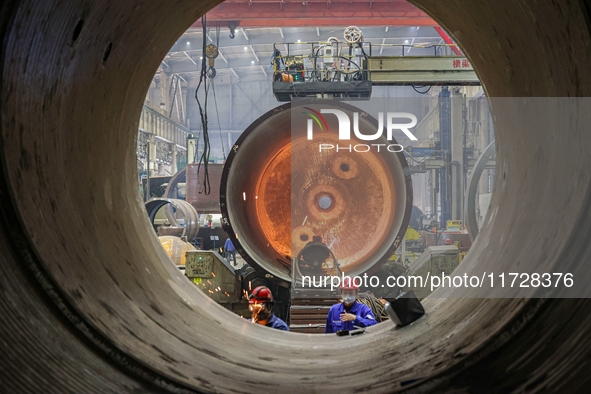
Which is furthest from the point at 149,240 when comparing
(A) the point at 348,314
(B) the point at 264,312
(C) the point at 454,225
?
(C) the point at 454,225

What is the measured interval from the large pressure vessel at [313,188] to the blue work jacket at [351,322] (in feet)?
3.16

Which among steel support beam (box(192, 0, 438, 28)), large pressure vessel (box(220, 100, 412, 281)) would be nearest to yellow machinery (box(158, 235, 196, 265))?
large pressure vessel (box(220, 100, 412, 281))

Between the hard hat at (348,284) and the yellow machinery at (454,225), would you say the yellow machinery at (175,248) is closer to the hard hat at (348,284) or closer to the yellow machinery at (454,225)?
the hard hat at (348,284)

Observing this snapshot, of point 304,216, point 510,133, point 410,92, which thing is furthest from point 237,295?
point 410,92

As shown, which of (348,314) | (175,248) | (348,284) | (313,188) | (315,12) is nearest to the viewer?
(348,314)

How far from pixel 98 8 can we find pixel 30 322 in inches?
34.1

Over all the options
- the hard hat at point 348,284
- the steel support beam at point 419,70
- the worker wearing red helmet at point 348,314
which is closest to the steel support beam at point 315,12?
the steel support beam at point 419,70

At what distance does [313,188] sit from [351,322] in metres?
2.34

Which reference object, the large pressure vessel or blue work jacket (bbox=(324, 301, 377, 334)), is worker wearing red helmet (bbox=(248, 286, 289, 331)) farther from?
the large pressure vessel

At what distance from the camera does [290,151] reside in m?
6.54

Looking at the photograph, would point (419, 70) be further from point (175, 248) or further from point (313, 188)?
point (175, 248)

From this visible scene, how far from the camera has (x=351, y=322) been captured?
455 centimetres

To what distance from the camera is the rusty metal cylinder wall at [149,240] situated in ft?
3.73

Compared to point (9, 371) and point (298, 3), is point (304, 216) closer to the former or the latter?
point (9, 371)
